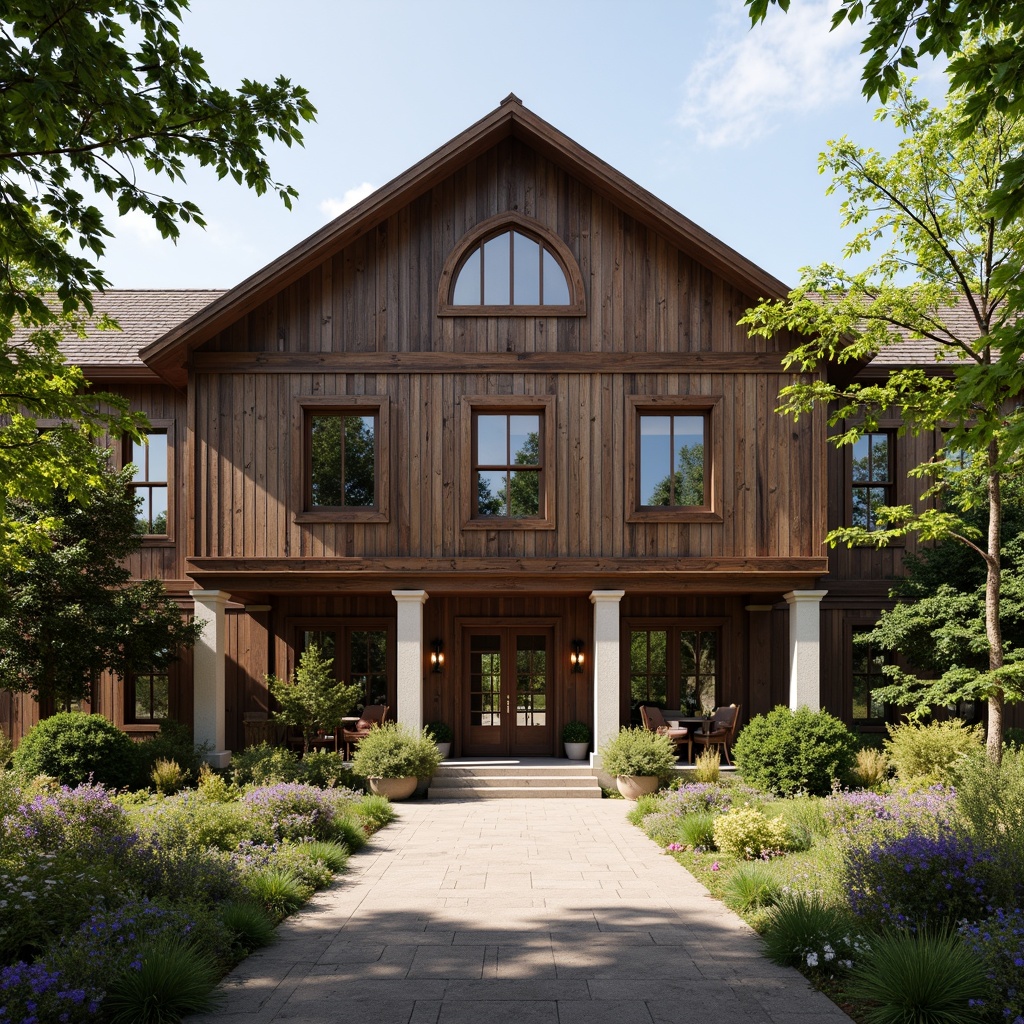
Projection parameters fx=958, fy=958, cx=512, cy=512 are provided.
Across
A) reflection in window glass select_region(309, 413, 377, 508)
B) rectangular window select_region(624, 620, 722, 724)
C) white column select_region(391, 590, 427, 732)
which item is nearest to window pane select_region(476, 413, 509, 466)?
reflection in window glass select_region(309, 413, 377, 508)

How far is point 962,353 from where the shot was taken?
1464cm

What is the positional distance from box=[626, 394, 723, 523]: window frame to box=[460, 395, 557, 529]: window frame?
129cm

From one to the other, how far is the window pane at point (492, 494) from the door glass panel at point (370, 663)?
12.6ft

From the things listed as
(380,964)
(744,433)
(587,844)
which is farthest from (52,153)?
(744,433)

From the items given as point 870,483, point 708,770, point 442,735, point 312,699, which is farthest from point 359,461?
point 870,483

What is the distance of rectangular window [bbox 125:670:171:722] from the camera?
18078 mm

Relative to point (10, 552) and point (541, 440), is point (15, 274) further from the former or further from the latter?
point (541, 440)

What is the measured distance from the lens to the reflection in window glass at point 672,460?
16266 millimetres

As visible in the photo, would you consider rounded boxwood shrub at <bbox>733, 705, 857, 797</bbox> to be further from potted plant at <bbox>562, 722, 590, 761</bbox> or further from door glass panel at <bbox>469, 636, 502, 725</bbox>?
door glass panel at <bbox>469, 636, 502, 725</bbox>

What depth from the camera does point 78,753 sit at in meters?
13.3

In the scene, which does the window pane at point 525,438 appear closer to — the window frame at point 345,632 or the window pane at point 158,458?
the window frame at point 345,632

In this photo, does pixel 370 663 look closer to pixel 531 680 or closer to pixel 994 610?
pixel 531 680

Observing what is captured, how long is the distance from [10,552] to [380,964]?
7149mm

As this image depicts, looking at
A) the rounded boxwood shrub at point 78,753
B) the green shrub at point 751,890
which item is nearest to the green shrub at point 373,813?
the rounded boxwood shrub at point 78,753
